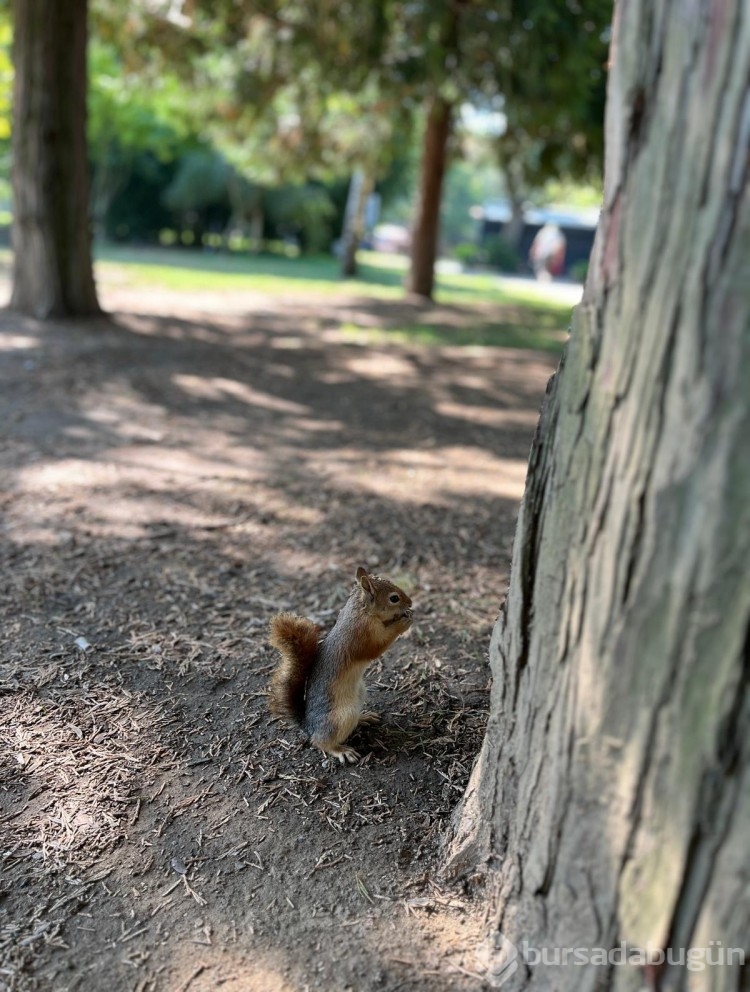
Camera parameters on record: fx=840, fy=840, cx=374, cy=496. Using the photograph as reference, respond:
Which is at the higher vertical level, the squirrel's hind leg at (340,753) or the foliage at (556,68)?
the foliage at (556,68)

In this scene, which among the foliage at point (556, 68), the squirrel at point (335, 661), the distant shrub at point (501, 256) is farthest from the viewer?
the distant shrub at point (501, 256)

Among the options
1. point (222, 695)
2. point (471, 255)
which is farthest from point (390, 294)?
point (471, 255)

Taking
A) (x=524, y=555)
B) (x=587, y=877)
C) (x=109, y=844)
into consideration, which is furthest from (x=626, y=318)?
(x=109, y=844)

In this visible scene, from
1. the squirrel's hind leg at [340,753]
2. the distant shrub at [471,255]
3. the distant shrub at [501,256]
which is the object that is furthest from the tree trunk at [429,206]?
the distant shrub at [471,255]

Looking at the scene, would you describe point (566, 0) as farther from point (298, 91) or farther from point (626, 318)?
point (626, 318)

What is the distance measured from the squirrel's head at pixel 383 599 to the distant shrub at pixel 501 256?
33568 millimetres

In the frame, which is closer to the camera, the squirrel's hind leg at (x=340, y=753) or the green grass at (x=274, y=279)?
the squirrel's hind leg at (x=340, y=753)

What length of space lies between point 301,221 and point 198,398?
2554 cm

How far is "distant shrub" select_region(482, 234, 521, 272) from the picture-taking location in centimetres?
3428

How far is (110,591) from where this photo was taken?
3.53m

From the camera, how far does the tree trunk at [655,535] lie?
4.27 feet

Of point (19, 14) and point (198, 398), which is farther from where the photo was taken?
point (19, 14)

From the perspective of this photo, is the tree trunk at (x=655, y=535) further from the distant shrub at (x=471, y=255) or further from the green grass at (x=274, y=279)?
the distant shrub at (x=471, y=255)

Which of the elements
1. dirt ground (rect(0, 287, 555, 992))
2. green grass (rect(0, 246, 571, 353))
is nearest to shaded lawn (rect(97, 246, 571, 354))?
green grass (rect(0, 246, 571, 353))
